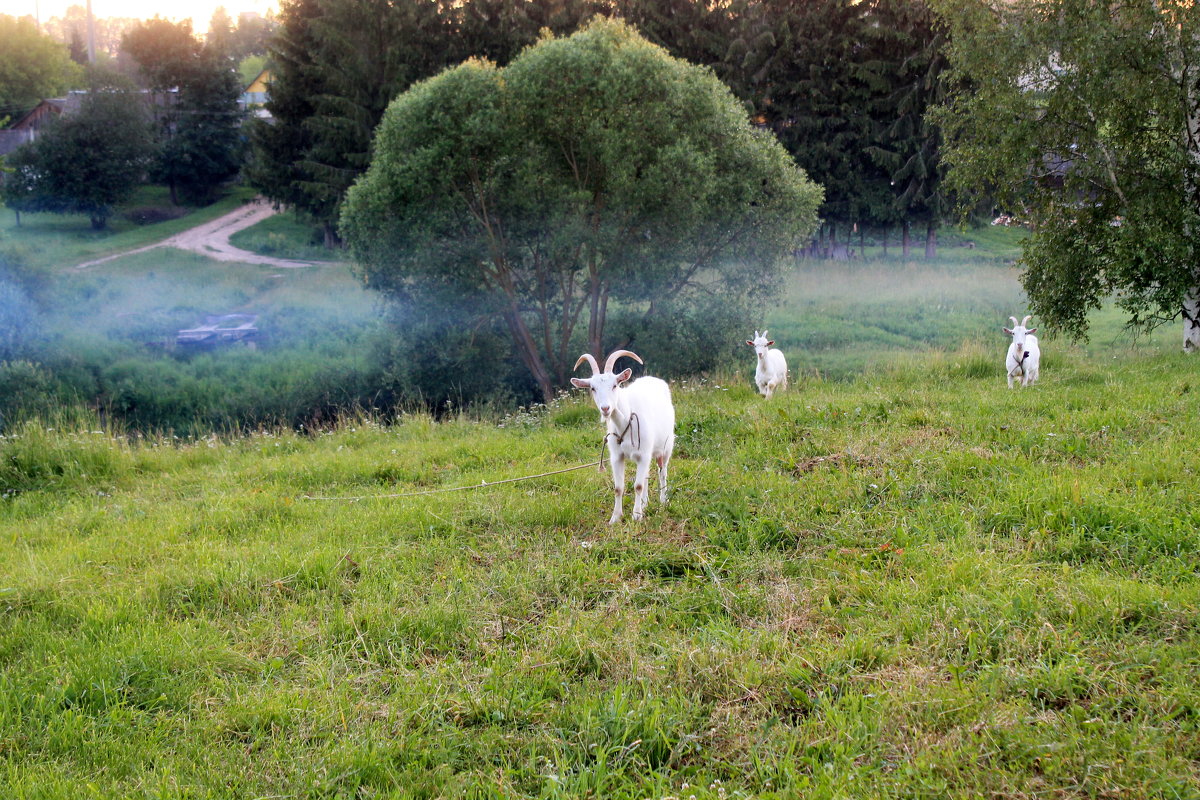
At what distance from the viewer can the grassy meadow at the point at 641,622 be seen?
4.04 m

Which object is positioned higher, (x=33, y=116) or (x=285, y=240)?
(x=33, y=116)

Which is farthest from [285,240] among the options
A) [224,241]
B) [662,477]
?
[662,477]

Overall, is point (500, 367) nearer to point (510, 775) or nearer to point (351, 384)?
point (351, 384)

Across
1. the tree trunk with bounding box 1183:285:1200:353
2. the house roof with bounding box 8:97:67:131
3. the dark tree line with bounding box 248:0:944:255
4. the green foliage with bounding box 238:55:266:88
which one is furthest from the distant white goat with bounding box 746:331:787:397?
the green foliage with bounding box 238:55:266:88

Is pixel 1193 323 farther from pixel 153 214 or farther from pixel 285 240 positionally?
pixel 153 214

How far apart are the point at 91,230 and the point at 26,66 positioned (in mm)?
25543

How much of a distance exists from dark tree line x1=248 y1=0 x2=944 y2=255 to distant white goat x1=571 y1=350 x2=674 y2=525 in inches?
1194

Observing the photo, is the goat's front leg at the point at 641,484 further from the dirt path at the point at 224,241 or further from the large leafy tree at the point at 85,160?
the large leafy tree at the point at 85,160

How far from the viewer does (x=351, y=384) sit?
82.2 ft

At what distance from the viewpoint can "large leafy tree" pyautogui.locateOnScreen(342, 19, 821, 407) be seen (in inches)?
745

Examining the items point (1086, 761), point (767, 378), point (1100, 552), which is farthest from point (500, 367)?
point (1086, 761)

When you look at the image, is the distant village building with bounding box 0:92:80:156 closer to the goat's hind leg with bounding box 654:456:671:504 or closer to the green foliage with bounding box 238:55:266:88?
the green foliage with bounding box 238:55:266:88

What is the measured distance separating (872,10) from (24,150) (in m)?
43.9

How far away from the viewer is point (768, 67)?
37250 millimetres
